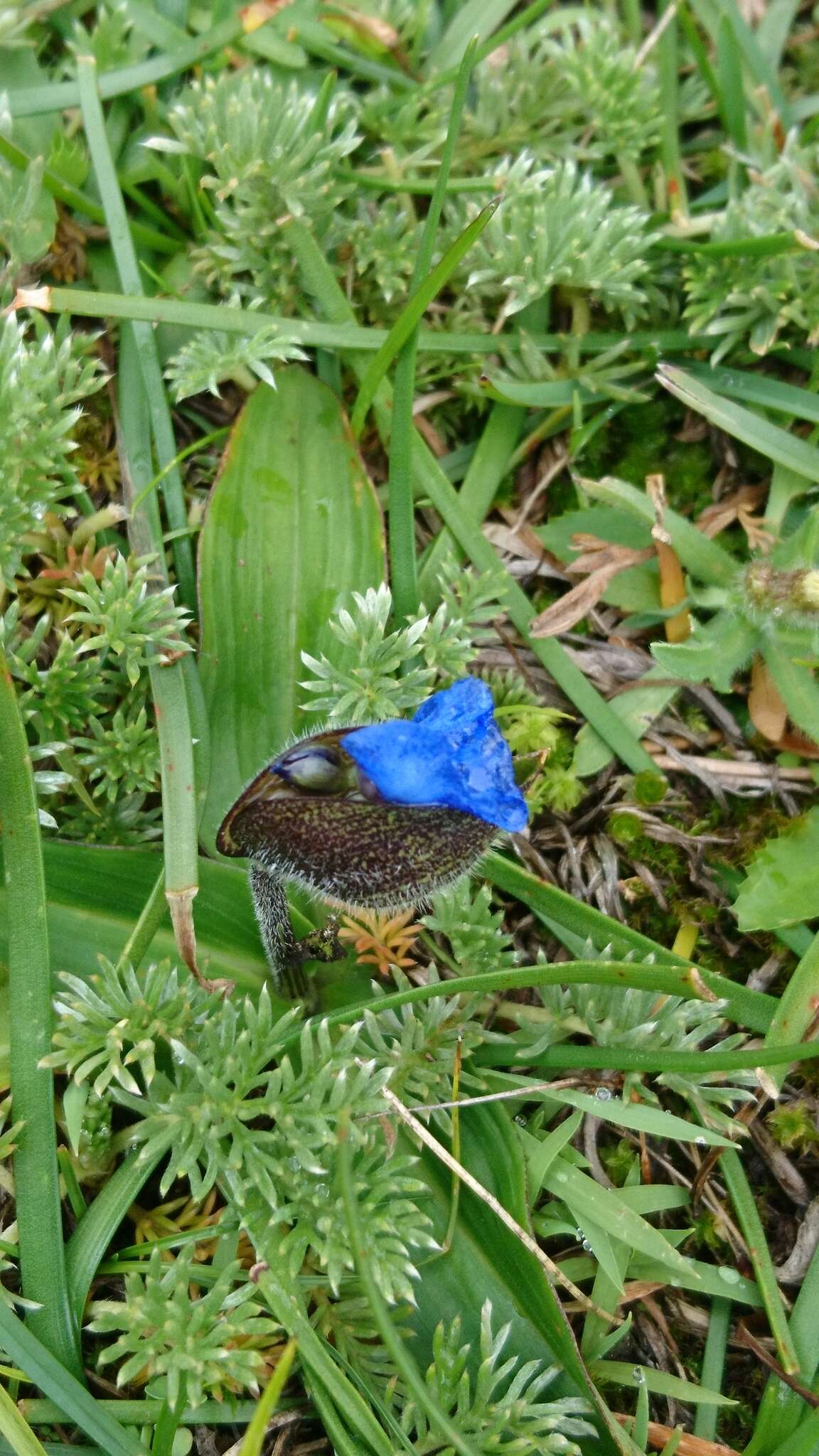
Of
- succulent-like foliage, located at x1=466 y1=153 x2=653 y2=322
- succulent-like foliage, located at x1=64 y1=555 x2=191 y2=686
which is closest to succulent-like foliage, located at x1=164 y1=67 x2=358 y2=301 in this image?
succulent-like foliage, located at x1=466 y1=153 x2=653 y2=322

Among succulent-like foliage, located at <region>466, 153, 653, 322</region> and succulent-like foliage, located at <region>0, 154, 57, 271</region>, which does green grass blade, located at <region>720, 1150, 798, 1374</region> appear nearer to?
succulent-like foliage, located at <region>466, 153, 653, 322</region>

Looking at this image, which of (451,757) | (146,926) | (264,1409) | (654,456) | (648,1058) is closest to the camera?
(264,1409)

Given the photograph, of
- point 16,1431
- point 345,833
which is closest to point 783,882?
point 345,833

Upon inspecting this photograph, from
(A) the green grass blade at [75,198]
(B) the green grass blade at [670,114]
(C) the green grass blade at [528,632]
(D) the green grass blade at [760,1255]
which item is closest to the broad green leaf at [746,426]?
(B) the green grass blade at [670,114]

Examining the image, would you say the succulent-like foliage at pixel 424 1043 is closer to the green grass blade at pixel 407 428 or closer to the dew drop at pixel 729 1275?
the dew drop at pixel 729 1275

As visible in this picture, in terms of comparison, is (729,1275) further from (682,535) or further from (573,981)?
(682,535)

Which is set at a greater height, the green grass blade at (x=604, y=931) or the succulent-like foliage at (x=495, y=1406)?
the green grass blade at (x=604, y=931)
